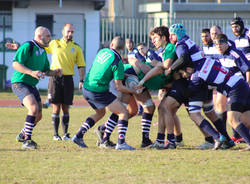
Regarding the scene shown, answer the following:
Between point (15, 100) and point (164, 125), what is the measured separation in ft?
39.4

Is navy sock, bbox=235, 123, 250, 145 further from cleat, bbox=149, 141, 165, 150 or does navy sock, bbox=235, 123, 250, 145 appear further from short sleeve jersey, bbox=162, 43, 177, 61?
short sleeve jersey, bbox=162, 43, 177, 61

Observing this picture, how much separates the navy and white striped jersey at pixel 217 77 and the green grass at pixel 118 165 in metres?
1.09

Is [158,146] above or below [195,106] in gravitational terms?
below

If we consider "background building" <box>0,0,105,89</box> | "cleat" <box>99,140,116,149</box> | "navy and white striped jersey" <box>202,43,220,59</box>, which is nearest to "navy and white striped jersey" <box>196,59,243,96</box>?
"navy and white striped jersey" <box>202,43,220,59</box>

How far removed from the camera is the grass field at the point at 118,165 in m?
6.50

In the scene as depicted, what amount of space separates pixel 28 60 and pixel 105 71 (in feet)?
4.64

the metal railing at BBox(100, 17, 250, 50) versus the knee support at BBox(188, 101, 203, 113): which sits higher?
the metal railing at BBox(100, 17, 250, 50)

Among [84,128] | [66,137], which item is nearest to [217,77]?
[84,128]

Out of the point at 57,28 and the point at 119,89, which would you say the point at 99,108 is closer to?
the point at 119,89

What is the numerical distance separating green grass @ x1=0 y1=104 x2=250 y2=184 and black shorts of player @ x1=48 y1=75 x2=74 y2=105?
87 cm

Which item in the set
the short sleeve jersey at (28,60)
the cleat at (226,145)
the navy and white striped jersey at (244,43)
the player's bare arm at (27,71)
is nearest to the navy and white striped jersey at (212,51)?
the navy and white striped jersey at (244,43)

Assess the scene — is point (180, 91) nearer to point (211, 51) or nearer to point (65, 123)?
point (211, 51)

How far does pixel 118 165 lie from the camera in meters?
Answer: 7.36

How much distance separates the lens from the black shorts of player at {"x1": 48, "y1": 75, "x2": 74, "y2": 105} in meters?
10.5
